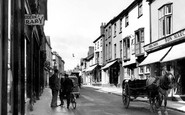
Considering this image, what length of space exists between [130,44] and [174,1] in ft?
40.0

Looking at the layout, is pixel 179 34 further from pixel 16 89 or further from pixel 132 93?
pixel 16 89

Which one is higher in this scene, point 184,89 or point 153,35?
point 153,35

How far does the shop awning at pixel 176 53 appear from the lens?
1620 centimetres

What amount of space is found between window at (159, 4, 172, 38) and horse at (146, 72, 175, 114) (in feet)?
29.4

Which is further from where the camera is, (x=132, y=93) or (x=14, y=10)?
(x=132, y=93)

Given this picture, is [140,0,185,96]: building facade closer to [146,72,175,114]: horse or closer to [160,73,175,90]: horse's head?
[146,72,175,114]: horse

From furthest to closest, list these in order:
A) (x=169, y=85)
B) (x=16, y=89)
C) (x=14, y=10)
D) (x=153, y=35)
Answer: (x=153, y=35)
(x=169, y=85)
(x=16, y=89)
(x=14, y=10)

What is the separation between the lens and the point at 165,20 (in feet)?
68.0

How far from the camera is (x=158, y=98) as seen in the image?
11.8 meters

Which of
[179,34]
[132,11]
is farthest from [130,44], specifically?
[179,34]

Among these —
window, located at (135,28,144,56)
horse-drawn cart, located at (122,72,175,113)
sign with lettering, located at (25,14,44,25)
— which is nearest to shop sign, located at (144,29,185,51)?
window, located at (135,28,144,56)

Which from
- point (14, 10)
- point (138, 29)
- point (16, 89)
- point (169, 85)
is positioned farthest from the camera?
point (138, 29)

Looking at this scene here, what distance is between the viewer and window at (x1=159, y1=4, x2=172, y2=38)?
20.2 m

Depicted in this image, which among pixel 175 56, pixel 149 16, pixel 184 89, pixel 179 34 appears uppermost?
pixel 149 16
